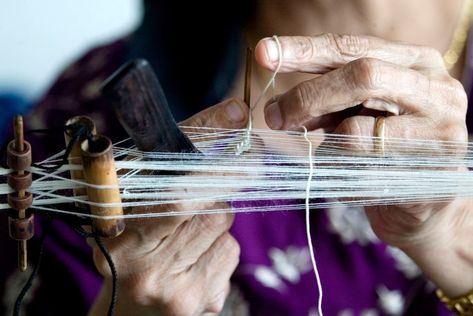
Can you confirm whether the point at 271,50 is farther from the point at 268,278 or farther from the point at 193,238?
the point at 268,278

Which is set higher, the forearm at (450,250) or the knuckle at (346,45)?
the knuckle at (346,45)

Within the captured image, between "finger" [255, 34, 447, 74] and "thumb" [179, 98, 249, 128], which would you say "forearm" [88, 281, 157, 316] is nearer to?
"thumb" [179, 98, 249, 128]

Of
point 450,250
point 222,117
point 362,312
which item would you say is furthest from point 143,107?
point 362,312

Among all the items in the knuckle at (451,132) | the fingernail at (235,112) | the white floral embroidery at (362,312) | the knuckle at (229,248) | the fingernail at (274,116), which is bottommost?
the white floral embroidery at (362,312)

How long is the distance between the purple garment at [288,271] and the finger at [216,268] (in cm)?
17

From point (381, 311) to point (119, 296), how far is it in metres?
0.48

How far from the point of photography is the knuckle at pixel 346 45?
0.73m

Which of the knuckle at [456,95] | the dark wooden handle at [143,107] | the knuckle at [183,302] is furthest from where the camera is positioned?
the knuckle at [183,302]

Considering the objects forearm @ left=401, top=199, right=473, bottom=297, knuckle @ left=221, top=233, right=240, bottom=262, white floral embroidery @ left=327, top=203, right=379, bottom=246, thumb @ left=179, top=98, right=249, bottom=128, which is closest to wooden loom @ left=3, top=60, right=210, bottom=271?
thumb @ left=179, top=98, right=249, bottom=128

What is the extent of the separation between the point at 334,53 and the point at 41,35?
139cm

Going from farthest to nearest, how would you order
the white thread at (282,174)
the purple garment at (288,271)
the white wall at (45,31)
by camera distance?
the white wall at (45,31) < the purple garment at (288,271) < the white thread at (282,174)

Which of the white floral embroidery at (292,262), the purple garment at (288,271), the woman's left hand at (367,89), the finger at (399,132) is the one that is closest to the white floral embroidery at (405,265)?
the purple garment at (288,271)

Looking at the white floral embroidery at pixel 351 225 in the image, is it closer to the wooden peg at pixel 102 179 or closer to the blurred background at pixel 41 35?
the wooden peg at pixel 102 179

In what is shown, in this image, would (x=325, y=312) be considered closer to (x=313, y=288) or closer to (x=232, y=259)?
(x=313, y=288)
